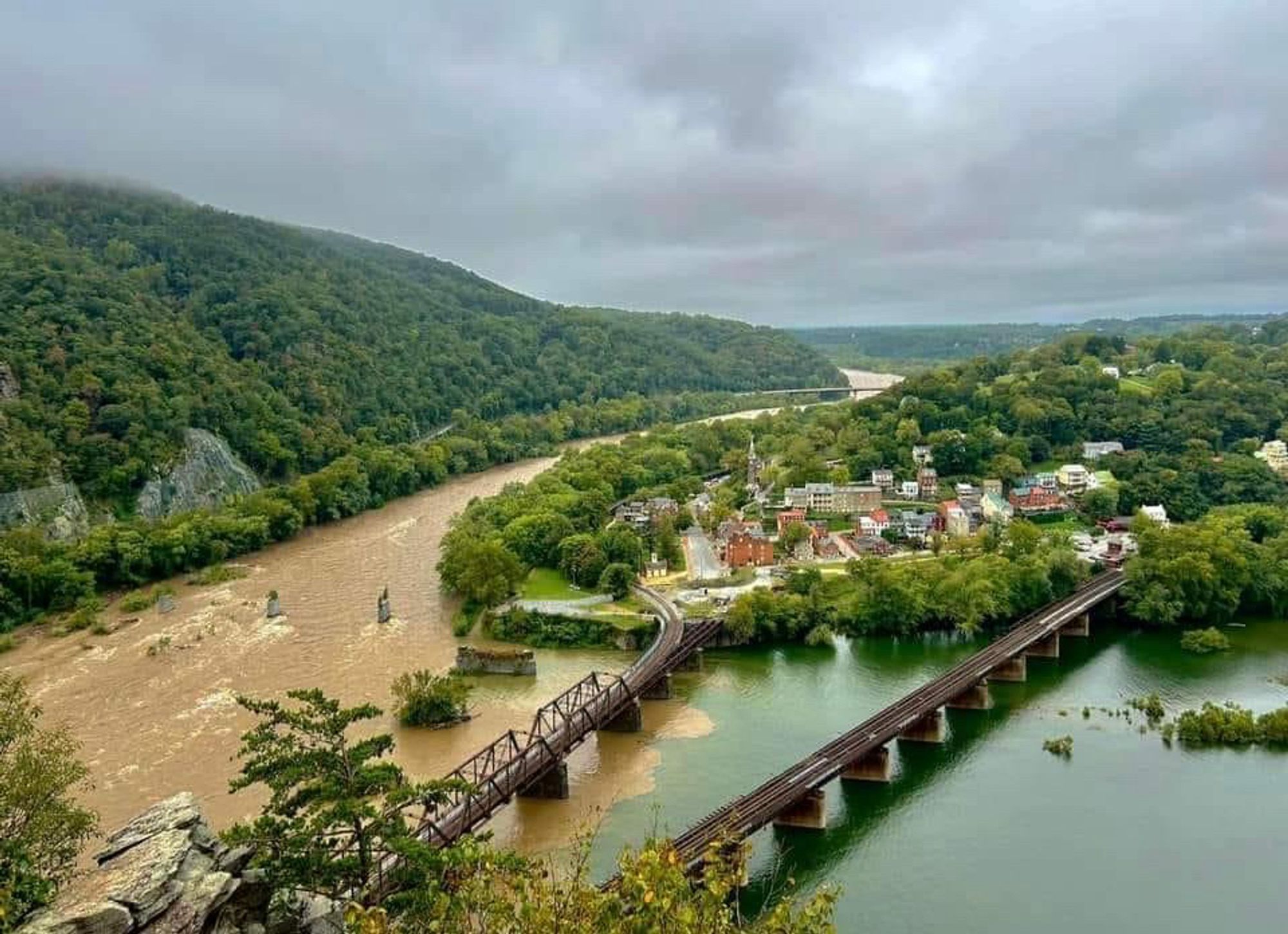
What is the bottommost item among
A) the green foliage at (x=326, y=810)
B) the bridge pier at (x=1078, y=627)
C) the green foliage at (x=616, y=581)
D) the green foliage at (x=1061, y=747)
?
the bridge pier at (x=1078, y=627)

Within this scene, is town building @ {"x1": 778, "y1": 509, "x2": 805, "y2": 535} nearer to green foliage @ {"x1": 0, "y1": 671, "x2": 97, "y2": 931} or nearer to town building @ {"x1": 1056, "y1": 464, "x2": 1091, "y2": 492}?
town building @ {"x1": 1056, "y1": 464, "x2": 1091, "y2": 492}

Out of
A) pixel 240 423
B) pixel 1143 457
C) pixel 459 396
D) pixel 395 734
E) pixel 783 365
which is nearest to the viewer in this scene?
pixel 395 734

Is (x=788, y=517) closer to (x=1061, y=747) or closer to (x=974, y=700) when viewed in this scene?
(x=974, y=700)

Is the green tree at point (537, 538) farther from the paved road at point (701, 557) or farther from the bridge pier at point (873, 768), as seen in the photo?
the bridge pier at point (873, 768)

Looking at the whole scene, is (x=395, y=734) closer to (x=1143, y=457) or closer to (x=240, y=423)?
(x=240, y=423)

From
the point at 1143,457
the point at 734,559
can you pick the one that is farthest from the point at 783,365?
the point at 734,559

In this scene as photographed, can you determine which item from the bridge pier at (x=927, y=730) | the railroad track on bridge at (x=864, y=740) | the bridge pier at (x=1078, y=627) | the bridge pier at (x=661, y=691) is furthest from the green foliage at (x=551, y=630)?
the bridge pier at (x=1078, y=627)

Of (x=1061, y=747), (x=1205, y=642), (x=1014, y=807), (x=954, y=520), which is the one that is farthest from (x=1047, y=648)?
(x=954, y=520)
